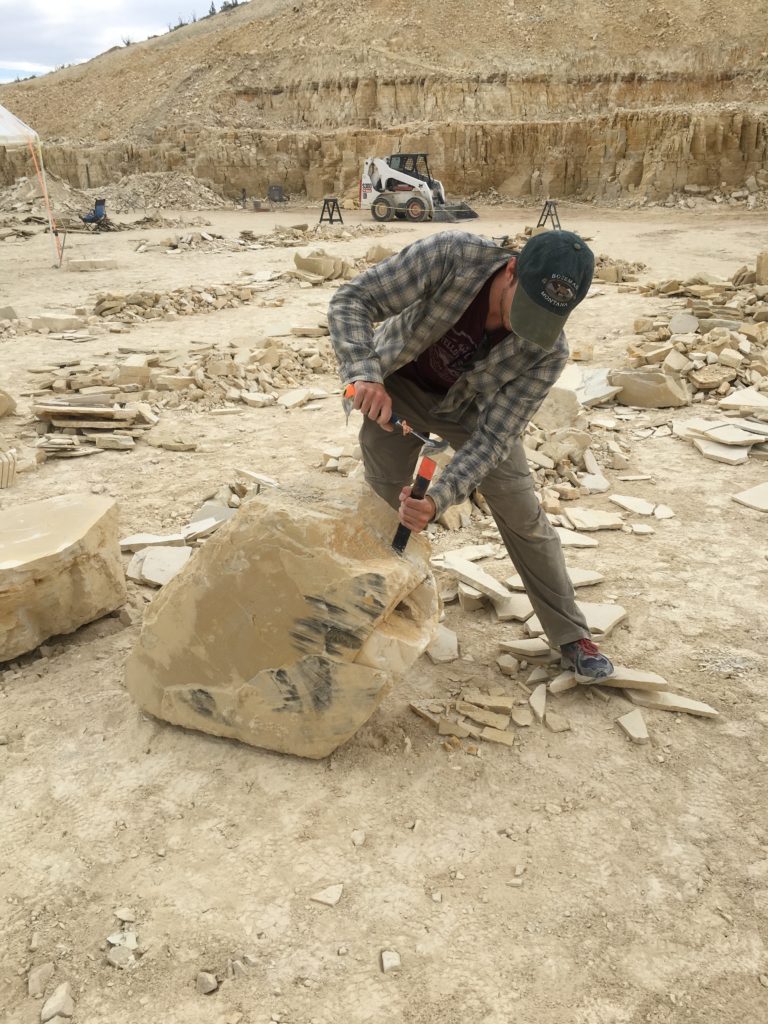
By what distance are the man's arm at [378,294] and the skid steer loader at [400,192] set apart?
1909cm

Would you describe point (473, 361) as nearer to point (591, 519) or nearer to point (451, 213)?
point (591, 519)

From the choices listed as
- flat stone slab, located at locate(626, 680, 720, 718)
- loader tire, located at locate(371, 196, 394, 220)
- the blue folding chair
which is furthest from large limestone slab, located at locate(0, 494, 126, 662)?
loader tire, located at locate(371, 196, 394, 220)

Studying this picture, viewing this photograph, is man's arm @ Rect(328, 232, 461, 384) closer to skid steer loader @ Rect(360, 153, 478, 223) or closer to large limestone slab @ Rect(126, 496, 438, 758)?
large limestone slab @ Rect(126, 496, 438, 758)

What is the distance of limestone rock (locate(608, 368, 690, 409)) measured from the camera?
646cm

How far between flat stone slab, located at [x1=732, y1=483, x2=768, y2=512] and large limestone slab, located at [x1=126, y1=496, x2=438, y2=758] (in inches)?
119

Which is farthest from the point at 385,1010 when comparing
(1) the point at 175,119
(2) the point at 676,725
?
(1) the point at 175,119

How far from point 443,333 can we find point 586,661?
4.78ft

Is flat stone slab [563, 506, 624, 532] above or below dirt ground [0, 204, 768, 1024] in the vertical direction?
above

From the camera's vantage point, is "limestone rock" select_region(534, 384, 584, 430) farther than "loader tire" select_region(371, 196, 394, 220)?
No

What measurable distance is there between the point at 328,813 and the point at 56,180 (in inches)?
959

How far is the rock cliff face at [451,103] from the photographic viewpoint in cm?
2369

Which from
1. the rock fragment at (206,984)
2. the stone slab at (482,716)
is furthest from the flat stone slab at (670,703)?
the rock fragment at (206,984)

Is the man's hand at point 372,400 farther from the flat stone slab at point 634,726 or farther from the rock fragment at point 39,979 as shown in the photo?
the rock fragment at point 39,979

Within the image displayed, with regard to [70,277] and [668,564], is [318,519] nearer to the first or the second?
[668,564]
